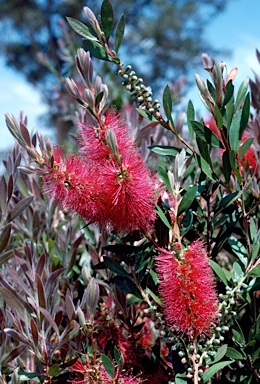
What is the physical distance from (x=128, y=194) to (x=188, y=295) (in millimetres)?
167

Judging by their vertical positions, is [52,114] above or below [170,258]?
above

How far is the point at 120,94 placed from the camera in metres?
3.68

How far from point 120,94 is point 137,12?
12.9 metres

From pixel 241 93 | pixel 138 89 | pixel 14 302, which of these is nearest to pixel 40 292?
pixel 14 302

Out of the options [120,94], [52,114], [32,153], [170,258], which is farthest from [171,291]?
[52,114]

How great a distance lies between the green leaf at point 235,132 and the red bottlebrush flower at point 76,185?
0.23 metres

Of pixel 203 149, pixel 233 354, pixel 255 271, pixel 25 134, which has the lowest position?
pixel 233 354

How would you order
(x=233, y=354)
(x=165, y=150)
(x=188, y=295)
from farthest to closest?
(x=165, y=150) < (x=233, y=354) < (x=188, y=295)

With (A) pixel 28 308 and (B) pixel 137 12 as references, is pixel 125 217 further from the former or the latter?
(B) pixel 137 12

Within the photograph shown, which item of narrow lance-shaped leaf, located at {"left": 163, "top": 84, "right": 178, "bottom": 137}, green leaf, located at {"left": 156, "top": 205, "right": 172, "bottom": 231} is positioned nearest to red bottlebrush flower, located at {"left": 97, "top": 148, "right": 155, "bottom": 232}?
green leaf, located at {"left": 156, "top": 205, "right": 172, "bottom": 231}

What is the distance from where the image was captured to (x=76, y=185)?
32.4 inches

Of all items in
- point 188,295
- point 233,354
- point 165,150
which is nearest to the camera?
point 188,295

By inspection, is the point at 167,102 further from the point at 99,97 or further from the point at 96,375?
the point at 96,375

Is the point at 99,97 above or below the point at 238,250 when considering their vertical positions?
above
